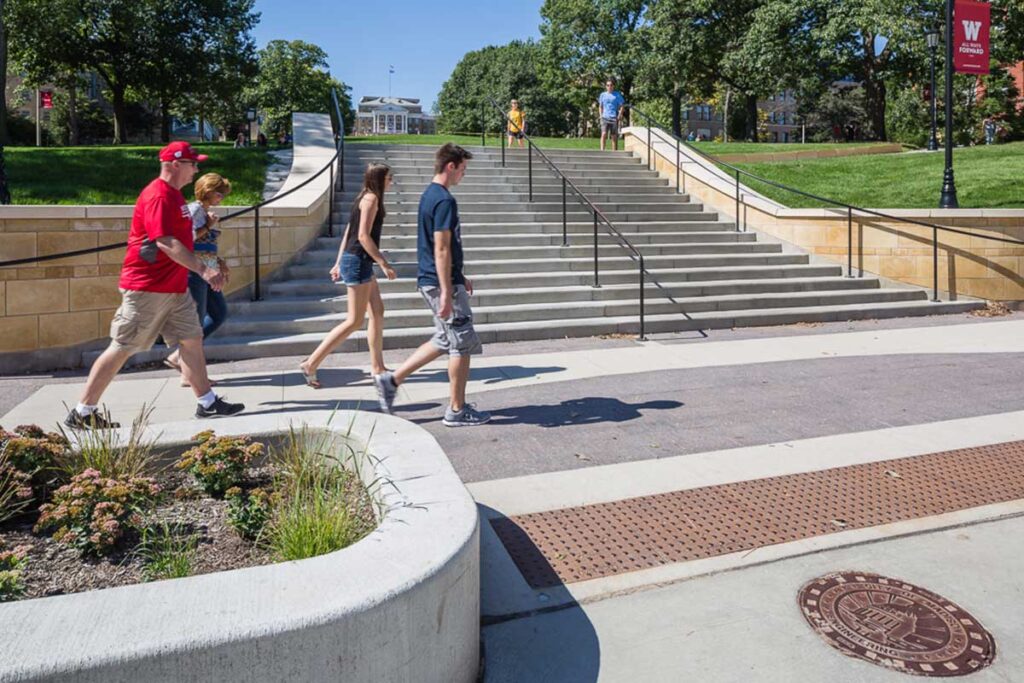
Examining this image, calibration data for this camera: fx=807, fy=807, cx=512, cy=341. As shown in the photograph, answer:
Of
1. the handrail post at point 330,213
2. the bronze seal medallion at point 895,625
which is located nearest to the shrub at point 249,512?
the bronze seal medallion at point 895,625

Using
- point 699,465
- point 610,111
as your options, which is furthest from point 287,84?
point 699,465

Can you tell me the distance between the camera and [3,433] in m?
3.45

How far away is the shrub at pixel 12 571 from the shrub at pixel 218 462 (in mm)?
728

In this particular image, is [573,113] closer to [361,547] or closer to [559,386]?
[559,386]

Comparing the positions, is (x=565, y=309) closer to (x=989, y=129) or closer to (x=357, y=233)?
(x=357, y=233)

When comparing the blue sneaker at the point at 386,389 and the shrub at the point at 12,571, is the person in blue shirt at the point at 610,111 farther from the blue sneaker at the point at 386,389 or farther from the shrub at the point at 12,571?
the shrub at the point at 12,571

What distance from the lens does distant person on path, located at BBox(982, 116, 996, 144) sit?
130ft

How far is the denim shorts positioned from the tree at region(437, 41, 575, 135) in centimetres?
5710

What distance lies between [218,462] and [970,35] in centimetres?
2267

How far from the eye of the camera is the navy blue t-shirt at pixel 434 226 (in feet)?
17.5

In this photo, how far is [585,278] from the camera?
1108 cm

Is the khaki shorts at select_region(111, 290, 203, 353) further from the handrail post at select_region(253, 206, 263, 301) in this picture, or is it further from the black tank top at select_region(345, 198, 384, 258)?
the handrail post at select_region(253, 206, 263, 301)

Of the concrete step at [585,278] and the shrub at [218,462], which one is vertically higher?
the concrete step at [585,278]

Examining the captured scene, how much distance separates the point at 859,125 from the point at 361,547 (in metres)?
81.5
